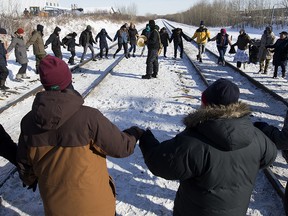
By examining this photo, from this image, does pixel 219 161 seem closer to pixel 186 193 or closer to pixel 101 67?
pixel 186 193

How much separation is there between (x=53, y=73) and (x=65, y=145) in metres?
0.52

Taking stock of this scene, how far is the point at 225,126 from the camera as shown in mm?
1852

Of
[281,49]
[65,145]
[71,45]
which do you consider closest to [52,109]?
[65,145]

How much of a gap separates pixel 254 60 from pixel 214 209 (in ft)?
41.8

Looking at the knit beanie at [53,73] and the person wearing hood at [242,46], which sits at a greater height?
the knit beanie at [53,73]

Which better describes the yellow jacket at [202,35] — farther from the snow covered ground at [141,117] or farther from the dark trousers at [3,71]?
the dark trousers at [3,71]

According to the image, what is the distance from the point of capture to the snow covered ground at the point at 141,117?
3873 millimetres

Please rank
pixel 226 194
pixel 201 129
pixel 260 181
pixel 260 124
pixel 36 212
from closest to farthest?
pixel 201 129
pixel 226 194
pixel 260 124
pixel 36 212
pixel 260 181

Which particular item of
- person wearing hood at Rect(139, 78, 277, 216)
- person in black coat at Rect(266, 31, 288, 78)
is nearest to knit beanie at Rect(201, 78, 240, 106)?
person wearing hood at Rect(139, 78, 277, 216)

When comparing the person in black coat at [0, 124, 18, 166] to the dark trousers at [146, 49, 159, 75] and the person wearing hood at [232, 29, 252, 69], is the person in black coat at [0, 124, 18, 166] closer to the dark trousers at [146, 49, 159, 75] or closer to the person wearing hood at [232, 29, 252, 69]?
the dark trousers at [146, 49, 159, 75]

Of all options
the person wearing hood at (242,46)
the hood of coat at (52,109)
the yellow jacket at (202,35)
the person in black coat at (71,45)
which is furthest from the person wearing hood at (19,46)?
the hood of coat at (52,109)

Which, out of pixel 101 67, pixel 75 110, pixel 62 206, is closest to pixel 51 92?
pixel 75 110

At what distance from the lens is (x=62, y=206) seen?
2.12m

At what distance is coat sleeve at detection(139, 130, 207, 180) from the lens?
6.27 ft
